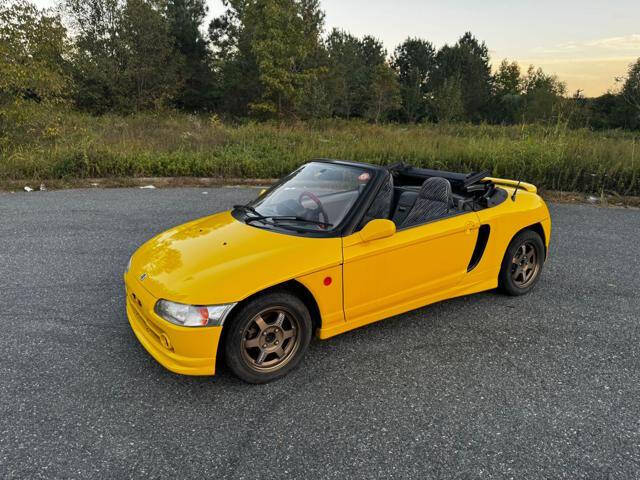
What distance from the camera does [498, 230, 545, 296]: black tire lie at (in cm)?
404

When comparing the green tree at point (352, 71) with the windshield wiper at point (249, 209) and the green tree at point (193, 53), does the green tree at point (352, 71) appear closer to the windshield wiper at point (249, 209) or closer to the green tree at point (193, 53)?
the green tree at point (193, 53)

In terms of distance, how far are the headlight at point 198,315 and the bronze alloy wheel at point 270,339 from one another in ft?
0.61

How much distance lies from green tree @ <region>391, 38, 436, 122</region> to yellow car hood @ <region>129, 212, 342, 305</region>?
66703 mm

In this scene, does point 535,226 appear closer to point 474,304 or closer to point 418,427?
point 474,304

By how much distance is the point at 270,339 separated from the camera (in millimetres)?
2889

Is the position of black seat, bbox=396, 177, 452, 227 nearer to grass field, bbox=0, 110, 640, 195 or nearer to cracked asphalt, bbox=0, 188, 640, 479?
cracked asphalt, bbox=0, 188, 640, 479

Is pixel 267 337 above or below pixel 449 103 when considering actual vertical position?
below

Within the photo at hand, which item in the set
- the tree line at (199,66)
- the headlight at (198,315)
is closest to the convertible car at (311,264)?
the headlight at (198,315)

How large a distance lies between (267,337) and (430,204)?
1.68 metres

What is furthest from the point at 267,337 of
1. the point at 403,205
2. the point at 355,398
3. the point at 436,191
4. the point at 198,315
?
the point at 436,191

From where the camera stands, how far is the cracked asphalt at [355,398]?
227 cm

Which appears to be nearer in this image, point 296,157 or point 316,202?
point 316,202

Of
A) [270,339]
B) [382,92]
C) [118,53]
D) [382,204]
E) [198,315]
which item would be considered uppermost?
A: [118,53]

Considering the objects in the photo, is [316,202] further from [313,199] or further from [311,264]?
[311,264]
